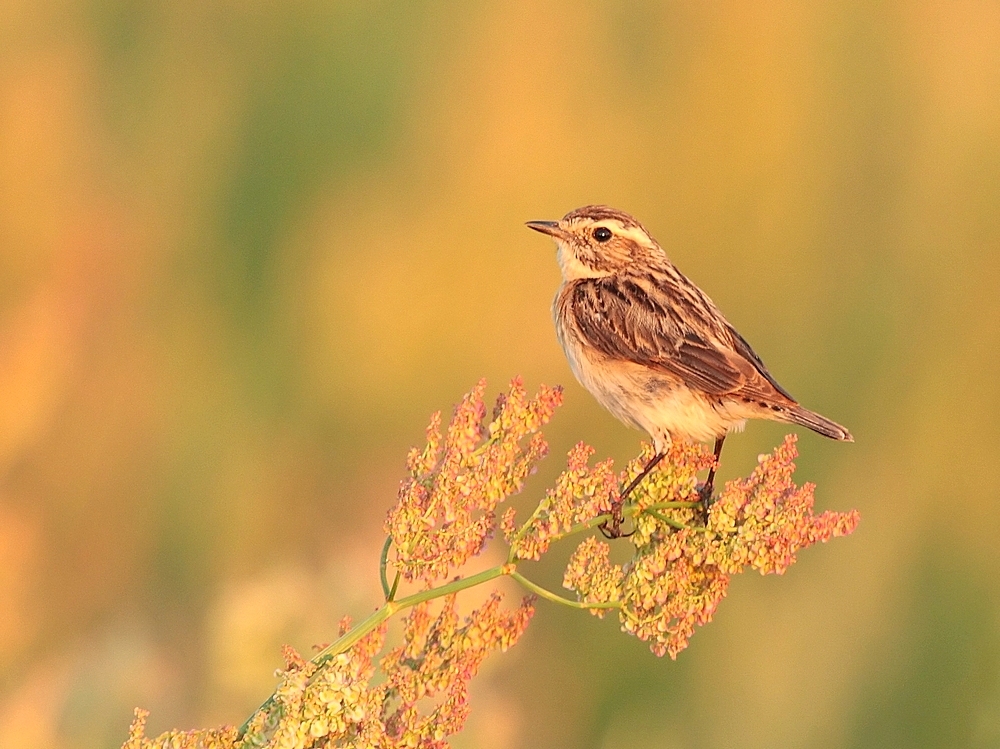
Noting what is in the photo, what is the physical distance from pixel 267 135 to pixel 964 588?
559 centimetres

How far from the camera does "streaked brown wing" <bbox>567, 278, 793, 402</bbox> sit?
168 inches

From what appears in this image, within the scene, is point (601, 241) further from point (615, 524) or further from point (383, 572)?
point (383, 572)

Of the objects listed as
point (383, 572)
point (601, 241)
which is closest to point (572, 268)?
point (601, 241)

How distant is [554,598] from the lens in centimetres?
270

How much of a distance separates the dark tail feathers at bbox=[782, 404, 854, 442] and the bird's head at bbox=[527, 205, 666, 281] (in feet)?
→ 3.65

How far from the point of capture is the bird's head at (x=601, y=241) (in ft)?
16.5

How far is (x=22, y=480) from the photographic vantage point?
7.39 m

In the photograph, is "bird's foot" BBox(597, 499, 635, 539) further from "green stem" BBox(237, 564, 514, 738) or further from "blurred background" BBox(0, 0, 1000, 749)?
"blurred background" BBox(0, 0, 1000, 749)

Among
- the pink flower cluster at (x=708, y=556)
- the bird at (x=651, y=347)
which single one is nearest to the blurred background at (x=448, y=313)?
the bird at (x=651, y=347)

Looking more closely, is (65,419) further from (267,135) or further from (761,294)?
(761,294)

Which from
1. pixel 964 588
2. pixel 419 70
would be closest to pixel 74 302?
pixel 419 70

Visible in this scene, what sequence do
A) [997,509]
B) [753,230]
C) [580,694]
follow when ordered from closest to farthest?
[580,694] → [997,509] → [753,230]

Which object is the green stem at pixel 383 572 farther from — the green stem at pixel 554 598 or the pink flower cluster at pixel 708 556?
the pink flower cluster at pixel 708 556

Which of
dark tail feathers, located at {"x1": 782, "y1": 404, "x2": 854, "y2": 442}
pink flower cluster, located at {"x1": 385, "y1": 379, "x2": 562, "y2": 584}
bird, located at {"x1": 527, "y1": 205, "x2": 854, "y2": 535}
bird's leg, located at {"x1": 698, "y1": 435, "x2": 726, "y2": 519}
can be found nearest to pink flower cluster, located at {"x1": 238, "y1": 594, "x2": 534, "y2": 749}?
pink flower cluster, located at {"x1": 385, "y1": 379, "x2": 562, "y2": 584}
